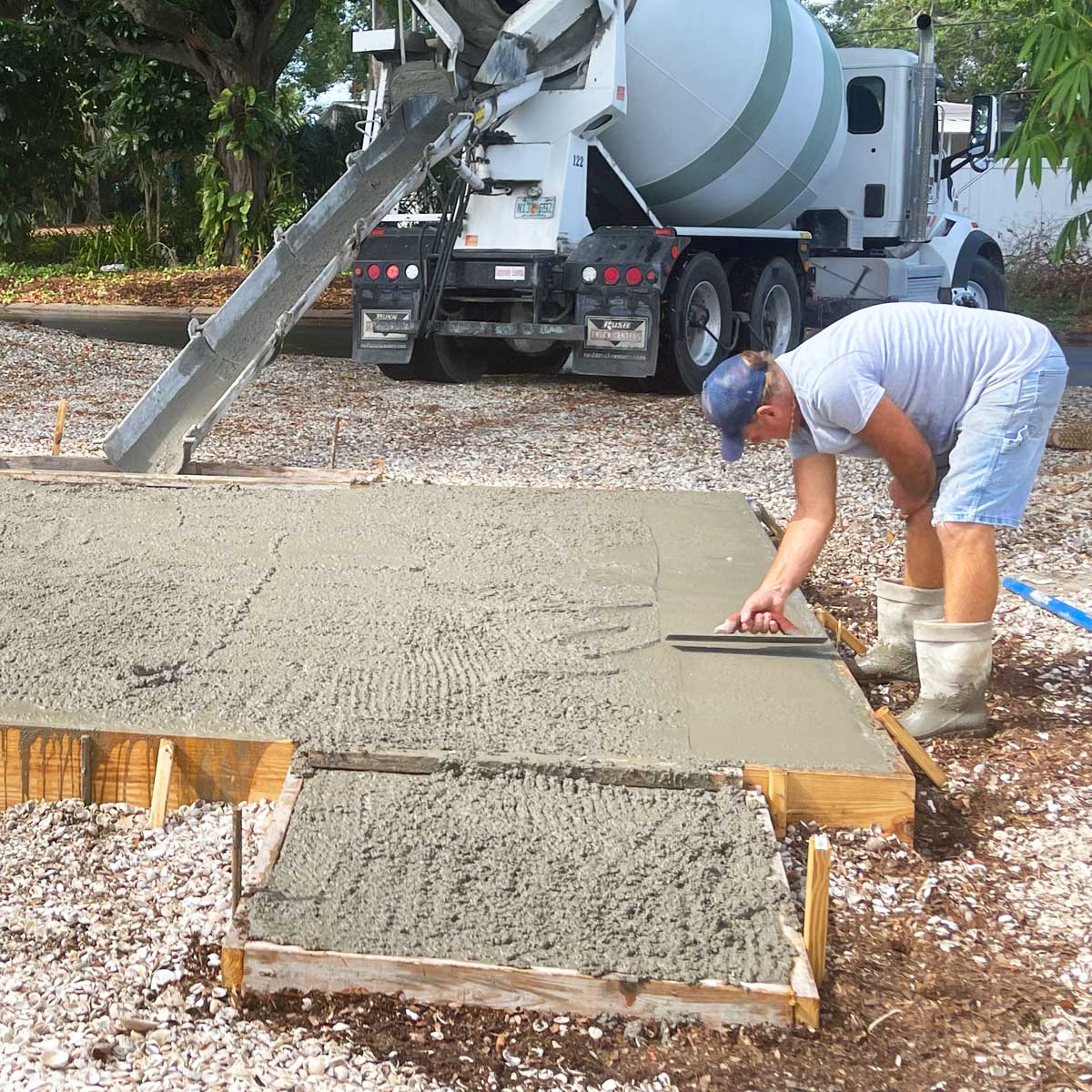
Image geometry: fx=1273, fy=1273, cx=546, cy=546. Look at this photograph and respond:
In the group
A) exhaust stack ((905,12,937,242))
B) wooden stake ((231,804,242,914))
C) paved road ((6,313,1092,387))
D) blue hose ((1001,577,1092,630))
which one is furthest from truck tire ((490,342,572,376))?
wooden stake ((231,804,242,914))

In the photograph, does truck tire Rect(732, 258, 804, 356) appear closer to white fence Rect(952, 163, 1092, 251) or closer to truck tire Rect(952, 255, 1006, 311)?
truck tire Rect(952, 255, 1006, 311)

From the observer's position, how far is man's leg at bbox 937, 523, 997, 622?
3729 mm

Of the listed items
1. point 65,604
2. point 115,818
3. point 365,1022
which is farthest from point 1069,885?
point 65,604

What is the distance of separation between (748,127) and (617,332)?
2245mm

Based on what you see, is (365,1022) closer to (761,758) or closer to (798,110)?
(761,758)

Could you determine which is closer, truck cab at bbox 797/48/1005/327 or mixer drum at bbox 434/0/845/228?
mixer drum at bbox 434/0/845/228

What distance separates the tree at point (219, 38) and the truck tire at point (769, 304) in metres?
10.2

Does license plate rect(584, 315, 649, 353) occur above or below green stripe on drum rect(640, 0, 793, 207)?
below

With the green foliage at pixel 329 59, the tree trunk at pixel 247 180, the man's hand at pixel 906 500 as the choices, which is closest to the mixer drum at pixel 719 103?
the man's hand at pixel 906 500

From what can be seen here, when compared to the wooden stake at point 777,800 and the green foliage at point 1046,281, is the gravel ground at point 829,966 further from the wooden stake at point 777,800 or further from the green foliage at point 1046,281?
the green foliage at point 1046,281

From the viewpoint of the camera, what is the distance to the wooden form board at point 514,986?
96.9 inches

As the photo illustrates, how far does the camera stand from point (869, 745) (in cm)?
336

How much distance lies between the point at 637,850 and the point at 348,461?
5.38 metres

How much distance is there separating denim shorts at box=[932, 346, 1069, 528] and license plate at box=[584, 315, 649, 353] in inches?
206
